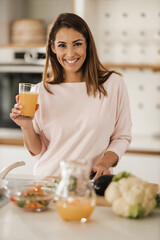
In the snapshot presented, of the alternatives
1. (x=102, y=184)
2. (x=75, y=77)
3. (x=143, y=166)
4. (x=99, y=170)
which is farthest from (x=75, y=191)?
(x=143, y=166)

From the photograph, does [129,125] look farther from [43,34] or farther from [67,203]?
[43,34]

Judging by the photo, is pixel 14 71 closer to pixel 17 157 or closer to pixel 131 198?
pixel 17 157

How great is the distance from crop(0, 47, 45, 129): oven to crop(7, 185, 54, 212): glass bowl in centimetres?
218

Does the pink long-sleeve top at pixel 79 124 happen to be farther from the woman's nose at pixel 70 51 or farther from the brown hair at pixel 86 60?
the woman's nose at pixel 70 51

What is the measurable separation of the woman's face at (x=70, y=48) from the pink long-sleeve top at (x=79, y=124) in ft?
0.43

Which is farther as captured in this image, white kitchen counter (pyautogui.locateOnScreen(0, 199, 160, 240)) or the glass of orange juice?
the glass of orange juice

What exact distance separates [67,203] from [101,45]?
2.50m

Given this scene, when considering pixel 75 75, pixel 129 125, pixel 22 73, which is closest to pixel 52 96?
pixel 75 75

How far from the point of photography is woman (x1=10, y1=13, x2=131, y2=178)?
1.72 metres

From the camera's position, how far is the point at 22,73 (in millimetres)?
3312

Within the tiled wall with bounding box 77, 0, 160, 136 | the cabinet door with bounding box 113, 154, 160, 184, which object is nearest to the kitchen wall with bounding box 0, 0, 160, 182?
the tiled wall with bounding box 77, 0, 160, 136

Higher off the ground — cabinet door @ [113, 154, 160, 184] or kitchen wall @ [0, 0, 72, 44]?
kitchen wall @ [0, 0, 72, 44]

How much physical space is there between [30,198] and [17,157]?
83.3 inches

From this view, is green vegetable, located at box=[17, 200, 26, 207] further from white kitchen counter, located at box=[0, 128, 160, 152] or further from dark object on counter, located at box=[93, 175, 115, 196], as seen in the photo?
white kitchen counter, located at box=[0, 128, 160, 152]
